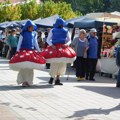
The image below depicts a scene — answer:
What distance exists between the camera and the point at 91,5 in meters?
92.4

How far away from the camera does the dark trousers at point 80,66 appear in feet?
54.8

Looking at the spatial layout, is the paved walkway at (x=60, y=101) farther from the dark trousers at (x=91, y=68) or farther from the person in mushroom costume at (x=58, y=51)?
the dark trousers at (x=91, y=68)

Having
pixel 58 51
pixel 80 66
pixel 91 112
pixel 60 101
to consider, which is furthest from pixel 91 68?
pixel 91 112

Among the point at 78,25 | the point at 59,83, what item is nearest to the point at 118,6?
the point at 78,25

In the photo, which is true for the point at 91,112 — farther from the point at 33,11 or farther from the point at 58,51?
the point at 33,11

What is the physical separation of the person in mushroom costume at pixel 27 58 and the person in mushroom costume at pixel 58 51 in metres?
0.33

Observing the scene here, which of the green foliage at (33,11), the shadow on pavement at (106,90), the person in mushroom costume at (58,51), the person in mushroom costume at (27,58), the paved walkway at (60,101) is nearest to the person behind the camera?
the paved walkway at (60,101)

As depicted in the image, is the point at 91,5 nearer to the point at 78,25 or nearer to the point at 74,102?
the point at 78,25

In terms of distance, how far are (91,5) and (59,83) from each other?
258ft

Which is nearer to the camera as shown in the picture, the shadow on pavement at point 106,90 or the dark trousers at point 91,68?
the shadow on pavement at point 106,90

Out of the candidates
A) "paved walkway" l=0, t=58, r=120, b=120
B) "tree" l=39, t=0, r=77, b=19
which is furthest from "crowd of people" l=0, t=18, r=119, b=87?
"tree" l=39, t=0, r=77, b=19

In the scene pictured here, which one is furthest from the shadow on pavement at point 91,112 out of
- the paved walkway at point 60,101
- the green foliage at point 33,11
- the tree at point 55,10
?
the tree at point 55,10

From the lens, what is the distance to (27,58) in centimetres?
1379

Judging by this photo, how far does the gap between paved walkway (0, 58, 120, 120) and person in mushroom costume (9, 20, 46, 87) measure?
38 cm
